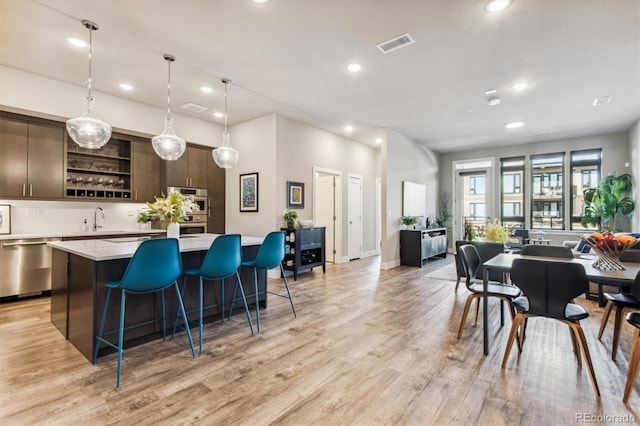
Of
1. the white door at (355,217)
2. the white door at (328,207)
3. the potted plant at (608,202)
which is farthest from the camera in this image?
the white door at (355,217)

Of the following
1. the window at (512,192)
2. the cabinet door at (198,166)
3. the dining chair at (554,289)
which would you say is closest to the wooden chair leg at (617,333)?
the dining chair at (554,289)

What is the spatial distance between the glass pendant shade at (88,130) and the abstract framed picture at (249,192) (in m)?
2.94

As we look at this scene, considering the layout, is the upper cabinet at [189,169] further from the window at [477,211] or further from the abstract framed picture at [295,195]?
the window at [477,211]

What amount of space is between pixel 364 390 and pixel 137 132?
17.4ft

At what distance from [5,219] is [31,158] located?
0.94 meters

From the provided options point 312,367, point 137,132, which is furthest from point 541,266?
point 137,132

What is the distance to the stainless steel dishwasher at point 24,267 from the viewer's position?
3.96 metres

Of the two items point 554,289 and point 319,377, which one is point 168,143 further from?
point 554,289

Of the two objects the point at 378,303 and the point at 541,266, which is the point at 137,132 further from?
the point at 541,266

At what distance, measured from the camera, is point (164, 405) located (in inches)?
74.3

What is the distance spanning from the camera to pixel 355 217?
771 cm

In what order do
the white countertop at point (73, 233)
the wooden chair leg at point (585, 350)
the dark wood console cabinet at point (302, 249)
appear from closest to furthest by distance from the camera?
1. the wooden chair leg at point (585, 350)
2. the white countertop at point (73, 233)
3. the dark wood console cabinet at point (302, 249)

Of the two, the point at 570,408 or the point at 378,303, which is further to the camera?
the point at 378,303

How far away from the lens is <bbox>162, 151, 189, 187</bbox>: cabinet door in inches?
219
